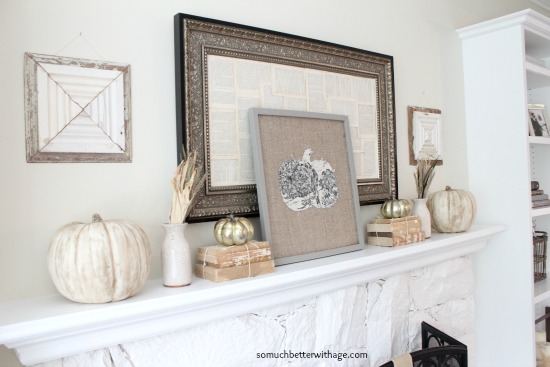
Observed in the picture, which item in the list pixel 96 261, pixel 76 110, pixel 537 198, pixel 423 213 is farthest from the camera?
pixel 537 198

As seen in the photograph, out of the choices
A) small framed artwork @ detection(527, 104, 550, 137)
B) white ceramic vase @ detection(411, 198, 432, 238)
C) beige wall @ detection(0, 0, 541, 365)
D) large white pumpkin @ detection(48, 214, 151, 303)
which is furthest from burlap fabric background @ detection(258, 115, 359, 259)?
small framed artwork @ detection(527, 104, 550, 137)

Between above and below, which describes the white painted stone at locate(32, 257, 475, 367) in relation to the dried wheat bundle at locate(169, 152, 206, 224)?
below

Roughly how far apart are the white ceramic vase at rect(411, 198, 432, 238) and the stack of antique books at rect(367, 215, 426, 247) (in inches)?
2.8

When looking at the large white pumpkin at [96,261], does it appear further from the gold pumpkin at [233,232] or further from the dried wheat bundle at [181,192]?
the gold pumpkin at [233,232]

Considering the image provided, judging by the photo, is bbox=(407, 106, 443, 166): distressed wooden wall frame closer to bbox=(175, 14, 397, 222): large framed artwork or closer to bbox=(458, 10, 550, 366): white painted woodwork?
bbox=(458, 10, 550, 366): white painted woodwork

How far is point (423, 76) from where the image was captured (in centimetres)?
219

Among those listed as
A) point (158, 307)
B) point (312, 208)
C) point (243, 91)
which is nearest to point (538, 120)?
point (312, 208)

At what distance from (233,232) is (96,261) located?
1.24 ft

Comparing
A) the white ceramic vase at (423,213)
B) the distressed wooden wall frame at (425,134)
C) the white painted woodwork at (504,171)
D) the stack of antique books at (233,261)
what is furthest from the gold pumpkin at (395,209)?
the white painted woodwork at (504,171)

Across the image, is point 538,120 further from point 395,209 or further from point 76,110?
point 76,110

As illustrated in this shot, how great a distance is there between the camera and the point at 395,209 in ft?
5.70

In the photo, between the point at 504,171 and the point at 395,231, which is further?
the point at 504,171

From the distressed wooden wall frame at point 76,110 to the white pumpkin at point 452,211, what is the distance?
1330 millimetres

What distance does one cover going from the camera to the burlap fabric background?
1434mm
